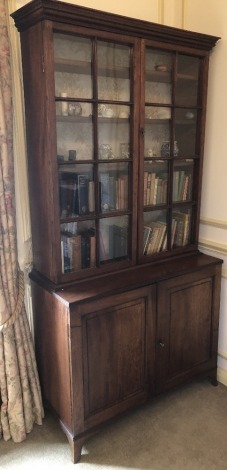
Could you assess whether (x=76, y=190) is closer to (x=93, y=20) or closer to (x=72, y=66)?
(x=72, y=66)

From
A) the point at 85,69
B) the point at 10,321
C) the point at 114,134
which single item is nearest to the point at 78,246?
the point at 10,321

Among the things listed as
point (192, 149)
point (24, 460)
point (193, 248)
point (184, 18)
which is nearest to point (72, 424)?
point (24, 460)

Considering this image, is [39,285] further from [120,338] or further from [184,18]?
[184,18]

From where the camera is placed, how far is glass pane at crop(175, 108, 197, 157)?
2125 mm

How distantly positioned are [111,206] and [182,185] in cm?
52

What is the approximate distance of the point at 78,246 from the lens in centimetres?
188

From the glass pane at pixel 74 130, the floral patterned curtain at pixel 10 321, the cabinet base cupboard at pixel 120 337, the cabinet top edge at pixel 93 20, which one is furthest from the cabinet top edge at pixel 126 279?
the cabinet top edge at pixel 93 20

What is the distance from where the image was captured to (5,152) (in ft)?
5.54

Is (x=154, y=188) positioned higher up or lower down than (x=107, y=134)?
lower down

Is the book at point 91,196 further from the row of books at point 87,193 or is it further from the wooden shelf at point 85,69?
the wooden shelf at point 85,69

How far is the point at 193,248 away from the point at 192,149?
58 cm

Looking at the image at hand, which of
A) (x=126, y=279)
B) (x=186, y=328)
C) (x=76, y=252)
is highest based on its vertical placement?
(x=76, y=252)

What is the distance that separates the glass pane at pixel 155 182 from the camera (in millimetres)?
2053

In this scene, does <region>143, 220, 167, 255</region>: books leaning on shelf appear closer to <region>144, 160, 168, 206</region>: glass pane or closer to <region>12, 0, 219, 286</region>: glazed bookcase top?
<region>12, 0, 219, 286</region>: glazed bookcase top
